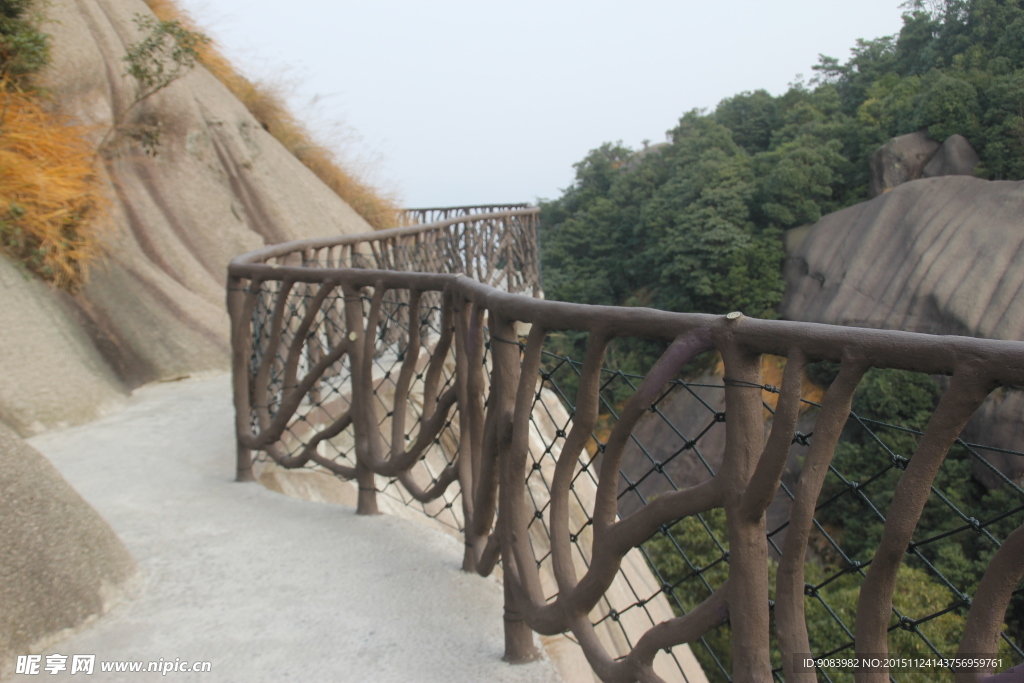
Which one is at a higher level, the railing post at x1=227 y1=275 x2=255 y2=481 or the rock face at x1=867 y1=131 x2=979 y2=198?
the rock face at x1=867 y1=131 x2=979 y2=198

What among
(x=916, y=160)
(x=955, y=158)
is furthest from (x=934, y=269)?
(x=916, y=160)

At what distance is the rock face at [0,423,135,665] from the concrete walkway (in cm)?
8

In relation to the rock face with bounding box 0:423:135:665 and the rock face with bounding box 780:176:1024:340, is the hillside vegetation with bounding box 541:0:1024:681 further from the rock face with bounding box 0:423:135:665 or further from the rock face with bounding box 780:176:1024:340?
the rock face with bounding box 0:423:135:665

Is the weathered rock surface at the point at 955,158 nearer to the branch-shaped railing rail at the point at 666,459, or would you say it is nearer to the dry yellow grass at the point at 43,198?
the dry yellow grass at the point at 43,198

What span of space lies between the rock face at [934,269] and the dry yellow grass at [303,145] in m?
9.20

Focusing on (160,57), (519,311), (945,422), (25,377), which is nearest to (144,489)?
(25,377)

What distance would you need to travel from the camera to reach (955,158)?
1758 centimetres

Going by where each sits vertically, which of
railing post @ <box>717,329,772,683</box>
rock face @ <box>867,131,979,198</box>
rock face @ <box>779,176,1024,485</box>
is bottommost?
rock face @ <box>779,176,1024,485</box>

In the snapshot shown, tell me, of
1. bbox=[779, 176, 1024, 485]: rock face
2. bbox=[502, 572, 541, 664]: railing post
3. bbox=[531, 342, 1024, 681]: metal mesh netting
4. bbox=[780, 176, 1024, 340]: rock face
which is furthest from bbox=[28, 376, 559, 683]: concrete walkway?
bbox=[780, 176, 1024, 340]: rock face

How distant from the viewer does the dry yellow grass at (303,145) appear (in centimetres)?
1043

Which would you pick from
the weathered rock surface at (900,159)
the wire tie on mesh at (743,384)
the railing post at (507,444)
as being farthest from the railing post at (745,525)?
the weathered rock surface at (900,159)

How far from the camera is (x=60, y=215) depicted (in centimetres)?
579

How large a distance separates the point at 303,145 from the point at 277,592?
942cm

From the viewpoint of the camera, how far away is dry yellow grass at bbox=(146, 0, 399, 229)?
10430 mm
